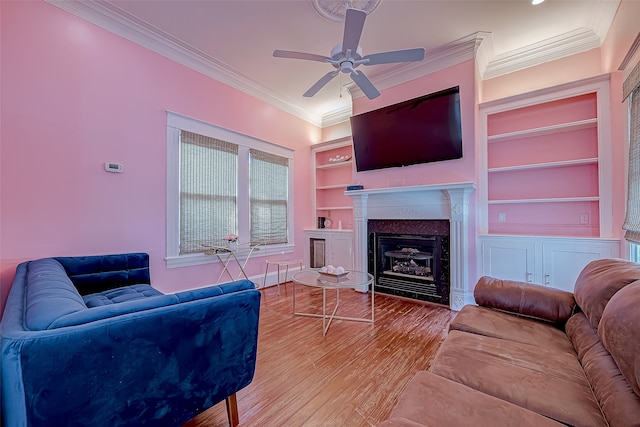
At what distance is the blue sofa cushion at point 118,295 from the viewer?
83.1 inches

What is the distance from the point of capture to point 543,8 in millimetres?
2676

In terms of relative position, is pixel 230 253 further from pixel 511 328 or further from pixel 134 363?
pixel 511 328

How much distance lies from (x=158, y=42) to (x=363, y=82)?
2.46 meters

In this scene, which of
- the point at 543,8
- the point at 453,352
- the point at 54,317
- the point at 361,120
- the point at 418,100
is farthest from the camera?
the point at 361,120

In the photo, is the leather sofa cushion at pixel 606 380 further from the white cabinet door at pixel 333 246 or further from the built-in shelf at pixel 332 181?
the built-in shelf at pixel 332 181

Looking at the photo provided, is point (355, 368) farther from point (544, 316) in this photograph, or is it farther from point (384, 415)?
point (544, 316)

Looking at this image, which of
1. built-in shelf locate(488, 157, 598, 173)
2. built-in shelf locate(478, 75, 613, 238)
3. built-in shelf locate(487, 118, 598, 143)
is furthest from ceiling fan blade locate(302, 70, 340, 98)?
built-in shelf locate(488, 157, 598, 173)

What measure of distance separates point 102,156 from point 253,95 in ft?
7.52

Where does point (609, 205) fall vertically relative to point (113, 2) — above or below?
below

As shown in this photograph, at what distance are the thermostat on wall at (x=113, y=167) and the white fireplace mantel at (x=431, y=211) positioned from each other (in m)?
2.90

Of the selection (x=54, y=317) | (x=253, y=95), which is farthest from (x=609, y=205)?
(x=253, y=95)

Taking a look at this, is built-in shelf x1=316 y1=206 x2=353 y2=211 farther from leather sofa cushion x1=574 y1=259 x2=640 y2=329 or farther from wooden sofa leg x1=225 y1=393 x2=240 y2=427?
wooden sofa leg x1=225 y1=393 x2=240 y2=427

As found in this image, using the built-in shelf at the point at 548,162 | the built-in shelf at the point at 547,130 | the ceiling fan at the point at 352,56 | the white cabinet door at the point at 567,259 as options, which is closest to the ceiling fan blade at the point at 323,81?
the ceiling fan at the point at 352,56

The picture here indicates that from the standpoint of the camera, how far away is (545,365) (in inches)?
48.3
